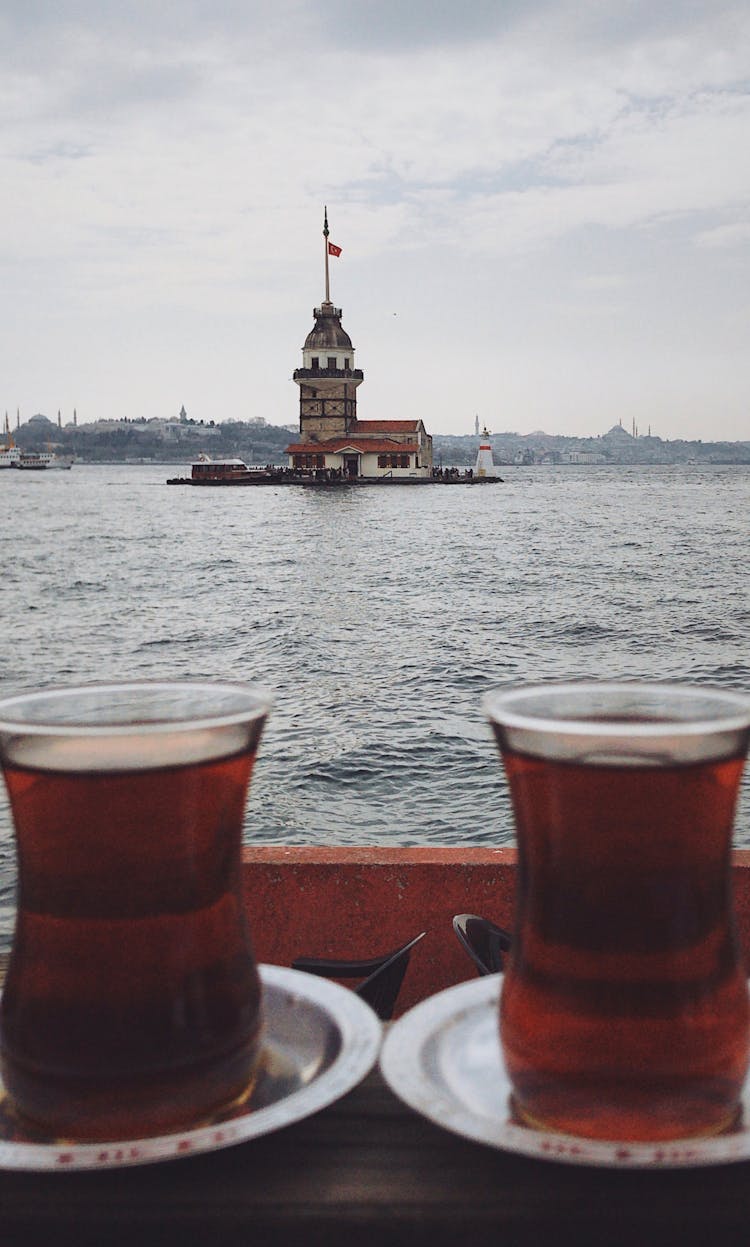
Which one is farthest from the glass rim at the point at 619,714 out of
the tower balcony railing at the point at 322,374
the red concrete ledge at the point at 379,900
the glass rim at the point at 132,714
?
the tower balcony railing at the point at 322,374

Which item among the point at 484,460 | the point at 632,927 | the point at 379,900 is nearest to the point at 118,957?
the point at 632,927

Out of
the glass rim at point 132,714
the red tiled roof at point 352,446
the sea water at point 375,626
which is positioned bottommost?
the sea water at point 375,626

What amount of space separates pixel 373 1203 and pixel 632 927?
0.70ft

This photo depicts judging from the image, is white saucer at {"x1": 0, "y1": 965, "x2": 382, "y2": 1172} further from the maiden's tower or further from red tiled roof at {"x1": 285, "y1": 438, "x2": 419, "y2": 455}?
red tiled roof at {"x1": 285, "y1": 438, "x2": 419, "y2": 455}

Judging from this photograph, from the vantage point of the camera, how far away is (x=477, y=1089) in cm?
80

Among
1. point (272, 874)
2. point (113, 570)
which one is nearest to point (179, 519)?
point (113, 570)

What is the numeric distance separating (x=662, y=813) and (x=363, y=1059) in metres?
0.25

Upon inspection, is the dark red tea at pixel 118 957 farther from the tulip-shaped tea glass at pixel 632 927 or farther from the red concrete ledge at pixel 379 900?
the red concrete ledge at pixel 379 900

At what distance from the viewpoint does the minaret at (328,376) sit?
72.9 m

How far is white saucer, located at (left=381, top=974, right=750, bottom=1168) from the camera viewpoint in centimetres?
67

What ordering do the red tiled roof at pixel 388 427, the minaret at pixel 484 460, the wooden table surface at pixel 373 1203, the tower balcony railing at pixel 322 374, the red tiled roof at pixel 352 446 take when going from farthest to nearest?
the minaret at pixel 484 460
the red tiled roof at pixel 388 427
the red tiled roof at pixel 352 446
the tower balcony railing at pixel 322 374
the wooden table surface at pixel 373 1203

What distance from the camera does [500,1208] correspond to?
2.17 feet

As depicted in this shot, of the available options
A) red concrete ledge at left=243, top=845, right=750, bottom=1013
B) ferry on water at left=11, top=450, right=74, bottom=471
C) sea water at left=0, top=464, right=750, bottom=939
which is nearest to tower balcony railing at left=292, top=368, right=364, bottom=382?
sea water at left=0, top=464, right=750, bottom=939

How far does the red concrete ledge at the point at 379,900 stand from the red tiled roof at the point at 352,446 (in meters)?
74.4
